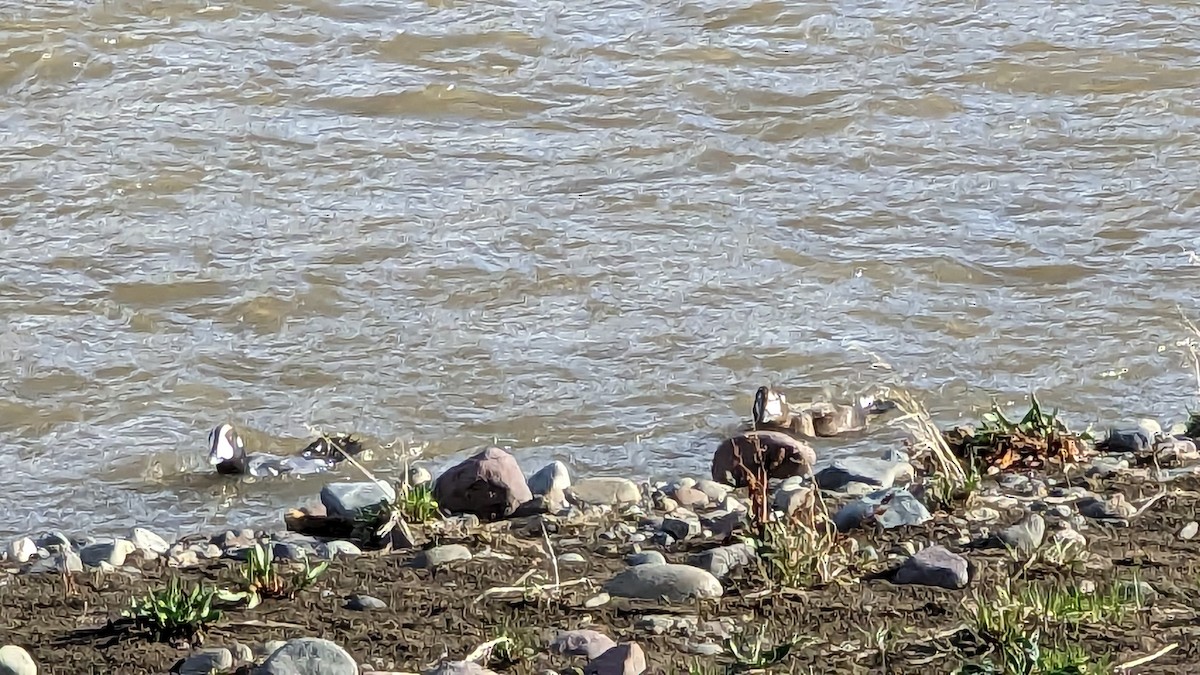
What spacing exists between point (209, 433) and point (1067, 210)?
137 inches

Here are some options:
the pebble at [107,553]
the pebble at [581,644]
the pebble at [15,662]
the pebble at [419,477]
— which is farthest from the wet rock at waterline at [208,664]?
the pebble at [419,477]

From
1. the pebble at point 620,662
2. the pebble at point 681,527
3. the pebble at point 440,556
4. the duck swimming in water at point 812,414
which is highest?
the pebble at point 620,662

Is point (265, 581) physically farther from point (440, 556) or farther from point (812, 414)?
point (812, 414)

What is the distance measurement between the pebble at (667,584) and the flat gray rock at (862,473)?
39.8 inches

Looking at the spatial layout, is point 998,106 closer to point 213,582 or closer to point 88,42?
point 88,42

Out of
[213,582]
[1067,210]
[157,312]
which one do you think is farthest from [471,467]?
[1067,210]

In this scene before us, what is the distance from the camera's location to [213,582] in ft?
13.5

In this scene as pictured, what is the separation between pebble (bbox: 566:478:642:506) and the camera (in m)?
4.84

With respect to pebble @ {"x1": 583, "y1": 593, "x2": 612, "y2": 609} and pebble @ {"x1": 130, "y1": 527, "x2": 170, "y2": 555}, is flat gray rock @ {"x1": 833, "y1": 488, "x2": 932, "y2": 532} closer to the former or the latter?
pebble @ {"x1": 583, "y1": 593, "x2": 612, "y2": 609}

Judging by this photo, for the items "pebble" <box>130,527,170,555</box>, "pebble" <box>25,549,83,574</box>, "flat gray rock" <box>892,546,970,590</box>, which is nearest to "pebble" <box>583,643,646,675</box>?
"flat gray rock" <box>892,546,970,590</box>

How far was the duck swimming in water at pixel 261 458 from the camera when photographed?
535 centimetres

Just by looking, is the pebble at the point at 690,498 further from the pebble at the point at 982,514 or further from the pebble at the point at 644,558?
the pebble at the point at 982,514

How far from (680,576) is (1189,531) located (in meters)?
1.17

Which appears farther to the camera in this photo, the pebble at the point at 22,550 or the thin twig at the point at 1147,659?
the pebble at the point at 22,550
